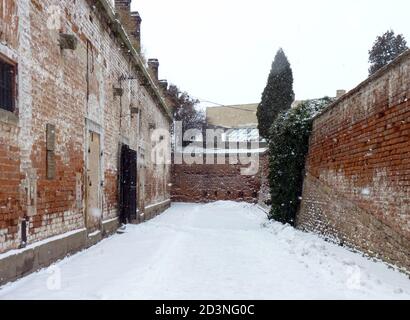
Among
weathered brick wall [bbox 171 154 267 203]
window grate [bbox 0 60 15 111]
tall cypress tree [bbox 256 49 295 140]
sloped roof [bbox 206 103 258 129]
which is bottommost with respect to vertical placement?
weathered brick wall [bbox 171 154 267 203]

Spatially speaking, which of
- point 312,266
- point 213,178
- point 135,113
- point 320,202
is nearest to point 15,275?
point 312,266

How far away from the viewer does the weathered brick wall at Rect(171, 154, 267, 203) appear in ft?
89.0

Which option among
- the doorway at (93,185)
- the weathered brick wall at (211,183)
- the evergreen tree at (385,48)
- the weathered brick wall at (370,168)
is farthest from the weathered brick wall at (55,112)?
the evergreen tree at (385,48)

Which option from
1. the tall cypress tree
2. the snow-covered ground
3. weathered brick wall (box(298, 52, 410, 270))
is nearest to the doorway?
the snow-covered ground

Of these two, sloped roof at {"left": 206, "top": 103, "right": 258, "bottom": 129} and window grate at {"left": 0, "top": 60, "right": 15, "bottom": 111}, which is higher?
sloped roof at {"left": 206, "top": 103, "right": 258, "bottom": 129}

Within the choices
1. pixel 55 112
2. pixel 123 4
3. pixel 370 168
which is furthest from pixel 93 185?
pixel 123 4

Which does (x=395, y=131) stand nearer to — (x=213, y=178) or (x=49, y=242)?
(x=49, y=242)

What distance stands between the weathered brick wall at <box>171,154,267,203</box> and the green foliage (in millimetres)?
13496

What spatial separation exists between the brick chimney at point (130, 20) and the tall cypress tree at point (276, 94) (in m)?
11.4

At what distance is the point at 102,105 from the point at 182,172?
19165 mm

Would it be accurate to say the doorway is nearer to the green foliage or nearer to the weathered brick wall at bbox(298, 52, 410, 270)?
the weathered brick wall at bbox(298, 52, 410, 270)

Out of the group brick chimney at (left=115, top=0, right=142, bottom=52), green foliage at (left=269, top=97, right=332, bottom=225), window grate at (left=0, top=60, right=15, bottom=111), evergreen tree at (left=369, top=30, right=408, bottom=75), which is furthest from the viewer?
evergreen tree at (left=369, top=30, right=408, bottom=75)

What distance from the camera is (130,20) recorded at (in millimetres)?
15086
